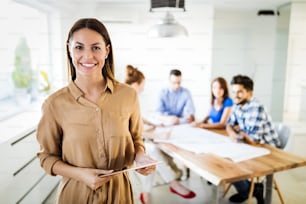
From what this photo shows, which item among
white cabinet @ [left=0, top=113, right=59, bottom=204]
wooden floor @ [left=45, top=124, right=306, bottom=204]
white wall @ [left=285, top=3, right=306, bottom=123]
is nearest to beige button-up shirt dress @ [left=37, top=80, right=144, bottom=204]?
white cabinet @ [left=0, top=113, right=59, bottom=204]

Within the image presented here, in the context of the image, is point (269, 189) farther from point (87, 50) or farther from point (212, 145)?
point (87, 50)

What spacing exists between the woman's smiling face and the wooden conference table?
0.98 meters

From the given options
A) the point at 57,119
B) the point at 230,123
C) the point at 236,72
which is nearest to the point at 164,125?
the point at 230,123

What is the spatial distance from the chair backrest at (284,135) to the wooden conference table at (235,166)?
35cm

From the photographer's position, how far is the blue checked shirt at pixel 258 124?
213cm

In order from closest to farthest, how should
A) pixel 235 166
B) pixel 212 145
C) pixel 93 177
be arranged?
pixel 93 177, pixel 235 166, pixel 212 145

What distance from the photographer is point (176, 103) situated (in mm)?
2943

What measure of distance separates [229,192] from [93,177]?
2129 millimetres

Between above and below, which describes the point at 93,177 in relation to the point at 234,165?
above

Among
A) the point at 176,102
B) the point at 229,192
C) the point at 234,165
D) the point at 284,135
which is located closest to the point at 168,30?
the point at 176,102

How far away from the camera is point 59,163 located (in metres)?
0.93

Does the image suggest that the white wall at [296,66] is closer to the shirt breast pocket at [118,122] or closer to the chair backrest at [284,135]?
the chair backrest at [284,135]

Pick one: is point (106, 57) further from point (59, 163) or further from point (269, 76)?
point (269, 76)

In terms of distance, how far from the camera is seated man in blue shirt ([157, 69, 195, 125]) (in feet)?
9.33
